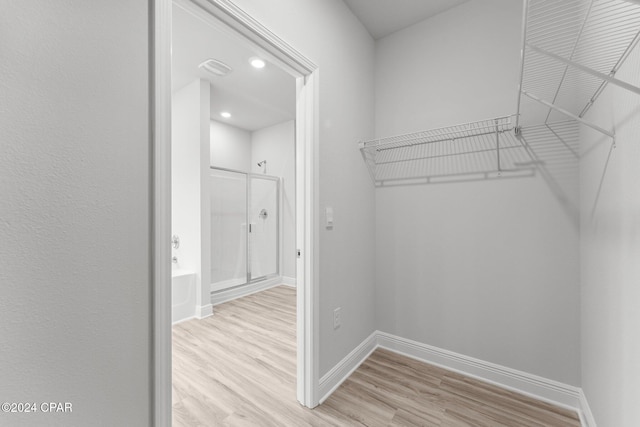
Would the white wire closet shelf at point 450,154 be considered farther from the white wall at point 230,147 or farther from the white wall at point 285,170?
the white wall at point 230,147

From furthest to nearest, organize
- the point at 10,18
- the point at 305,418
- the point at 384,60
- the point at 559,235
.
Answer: the point at 384,60 < the point at 559,235 < the point at 305,418 < the point at 10,18

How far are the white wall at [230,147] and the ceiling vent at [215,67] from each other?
63.9 inches

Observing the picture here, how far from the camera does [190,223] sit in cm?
303

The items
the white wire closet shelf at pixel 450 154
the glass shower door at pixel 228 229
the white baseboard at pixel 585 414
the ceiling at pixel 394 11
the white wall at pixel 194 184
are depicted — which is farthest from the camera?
the glass shower door at pixel 228 229

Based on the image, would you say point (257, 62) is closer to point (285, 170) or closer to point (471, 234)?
point (285, 170)

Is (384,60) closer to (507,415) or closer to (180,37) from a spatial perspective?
(180,37)

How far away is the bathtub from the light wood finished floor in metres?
0.57

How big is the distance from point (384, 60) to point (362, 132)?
68 centimetres

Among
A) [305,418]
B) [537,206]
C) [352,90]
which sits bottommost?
[305,418]

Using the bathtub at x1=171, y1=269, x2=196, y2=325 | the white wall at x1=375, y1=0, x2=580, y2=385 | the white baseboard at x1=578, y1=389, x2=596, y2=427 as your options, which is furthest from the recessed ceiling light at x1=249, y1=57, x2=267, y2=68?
the white baseboard at x1=578, y1=389, x2=596, y2=427

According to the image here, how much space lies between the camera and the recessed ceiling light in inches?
98.9

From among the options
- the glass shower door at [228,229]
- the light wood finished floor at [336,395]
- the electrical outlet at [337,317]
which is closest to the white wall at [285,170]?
the glass shower door at [228,229]

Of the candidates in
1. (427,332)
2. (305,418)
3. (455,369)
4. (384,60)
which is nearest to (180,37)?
(384,60)

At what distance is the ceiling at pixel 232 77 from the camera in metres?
2.16
